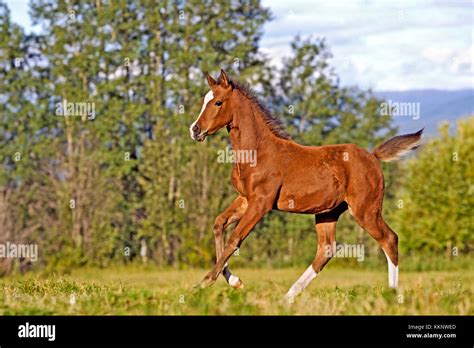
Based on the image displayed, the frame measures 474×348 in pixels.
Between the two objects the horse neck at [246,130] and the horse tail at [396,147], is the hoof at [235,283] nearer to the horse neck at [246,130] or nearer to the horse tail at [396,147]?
the horse neck at [246,130]

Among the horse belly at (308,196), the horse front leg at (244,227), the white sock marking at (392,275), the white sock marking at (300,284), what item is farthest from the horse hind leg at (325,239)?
the horse front leg at (244,227)

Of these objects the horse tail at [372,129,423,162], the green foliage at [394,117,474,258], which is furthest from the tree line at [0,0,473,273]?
the horse tail at [372,129,423,162]

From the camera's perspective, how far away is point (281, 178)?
9.43 m

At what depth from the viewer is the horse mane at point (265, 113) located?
32.2 feet

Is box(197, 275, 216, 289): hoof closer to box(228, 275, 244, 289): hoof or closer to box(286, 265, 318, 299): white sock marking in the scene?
box(228, 275, 244, 289): hoof

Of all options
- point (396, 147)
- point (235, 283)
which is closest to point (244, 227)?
point (235, 283)

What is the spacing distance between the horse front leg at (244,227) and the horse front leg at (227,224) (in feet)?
0.95

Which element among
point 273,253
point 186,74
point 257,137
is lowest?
point 273,253

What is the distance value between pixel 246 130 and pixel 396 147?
2025mm

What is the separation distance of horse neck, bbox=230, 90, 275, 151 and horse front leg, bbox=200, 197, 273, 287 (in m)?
0.67

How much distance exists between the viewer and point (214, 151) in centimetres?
2372
